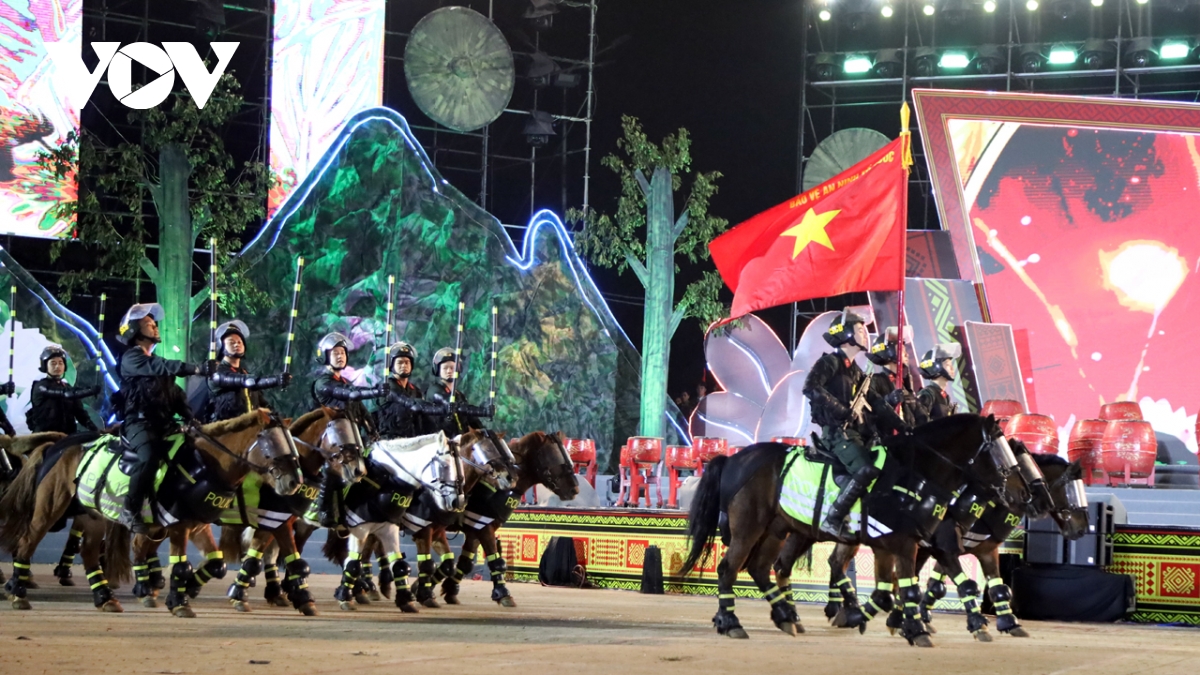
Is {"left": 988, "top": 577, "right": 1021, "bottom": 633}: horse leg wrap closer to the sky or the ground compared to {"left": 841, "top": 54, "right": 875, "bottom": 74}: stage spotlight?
closer to the ground

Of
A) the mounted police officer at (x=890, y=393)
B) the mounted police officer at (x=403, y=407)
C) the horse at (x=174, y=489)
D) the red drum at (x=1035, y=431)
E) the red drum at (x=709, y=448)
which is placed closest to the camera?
the mounted police officer at (x=890, y=393)

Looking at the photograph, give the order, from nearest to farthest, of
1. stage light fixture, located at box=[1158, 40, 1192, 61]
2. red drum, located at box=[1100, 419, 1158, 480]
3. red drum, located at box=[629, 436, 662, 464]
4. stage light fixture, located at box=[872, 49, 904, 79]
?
red drum, located at box=[1100, 419, 1158, 480], red drum, located at box=[629, 436, 662, 464], stage light fixture, located at box=[1158, 40, 1192, 61], stage light fixture, located at box=[872, 49, 904, 79]

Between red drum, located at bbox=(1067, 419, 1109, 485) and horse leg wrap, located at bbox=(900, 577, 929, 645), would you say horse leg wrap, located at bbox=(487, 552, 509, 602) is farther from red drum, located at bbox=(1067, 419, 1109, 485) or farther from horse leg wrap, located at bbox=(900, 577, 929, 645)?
red drum, located at bbox=(1067, 419, 1109, 485)

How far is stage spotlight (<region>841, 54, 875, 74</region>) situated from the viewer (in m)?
25.9

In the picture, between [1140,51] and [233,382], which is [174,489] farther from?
[1140,51]

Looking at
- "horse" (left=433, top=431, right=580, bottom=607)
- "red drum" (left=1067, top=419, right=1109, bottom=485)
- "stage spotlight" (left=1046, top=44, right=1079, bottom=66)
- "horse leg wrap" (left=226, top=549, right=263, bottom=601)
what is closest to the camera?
"horse leg wrap" (left=226, top=549, right=263, bottom=601)

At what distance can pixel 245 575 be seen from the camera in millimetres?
11664

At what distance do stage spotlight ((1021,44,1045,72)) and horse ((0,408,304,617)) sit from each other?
17512 millimetres

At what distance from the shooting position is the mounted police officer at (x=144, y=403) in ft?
34.8

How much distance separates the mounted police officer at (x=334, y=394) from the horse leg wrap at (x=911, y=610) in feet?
15.3

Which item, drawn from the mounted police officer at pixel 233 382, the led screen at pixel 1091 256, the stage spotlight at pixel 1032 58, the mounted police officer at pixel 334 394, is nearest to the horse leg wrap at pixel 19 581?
the mounted police officer at pixel 233 382

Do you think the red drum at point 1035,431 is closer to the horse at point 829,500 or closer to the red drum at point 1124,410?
the red drum at point 1124,410

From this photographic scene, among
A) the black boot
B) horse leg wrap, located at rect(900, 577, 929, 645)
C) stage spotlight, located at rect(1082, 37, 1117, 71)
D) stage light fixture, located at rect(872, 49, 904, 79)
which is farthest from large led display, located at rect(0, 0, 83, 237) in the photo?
horse leg wrap, located at rect(900, 577, 929, 645)

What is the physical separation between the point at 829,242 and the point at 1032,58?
12757mm
